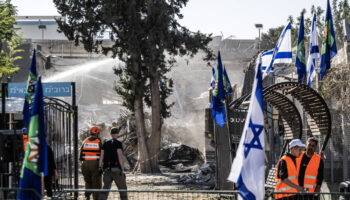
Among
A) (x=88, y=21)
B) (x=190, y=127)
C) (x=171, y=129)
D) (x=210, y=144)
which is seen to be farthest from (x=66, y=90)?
(x=190, y=127)

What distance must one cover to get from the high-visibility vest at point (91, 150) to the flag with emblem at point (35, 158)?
5.63 metres

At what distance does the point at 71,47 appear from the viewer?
194ft

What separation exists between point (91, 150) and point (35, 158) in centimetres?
579

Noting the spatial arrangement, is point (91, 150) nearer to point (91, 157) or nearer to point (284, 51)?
point (91, 157)

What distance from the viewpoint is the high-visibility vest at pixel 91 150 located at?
12336 mm

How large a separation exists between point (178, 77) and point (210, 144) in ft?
114

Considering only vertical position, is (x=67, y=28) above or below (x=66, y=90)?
above

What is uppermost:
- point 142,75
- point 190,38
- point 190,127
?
point 190,38

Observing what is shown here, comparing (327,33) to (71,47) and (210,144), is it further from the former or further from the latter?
(71,47)

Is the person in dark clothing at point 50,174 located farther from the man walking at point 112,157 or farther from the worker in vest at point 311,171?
the worker in vest at point 311,171

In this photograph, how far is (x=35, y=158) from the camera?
6.61 metres

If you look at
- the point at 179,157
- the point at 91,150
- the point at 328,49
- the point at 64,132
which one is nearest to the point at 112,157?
the point at 91,150

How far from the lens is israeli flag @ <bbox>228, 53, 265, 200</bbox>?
6496 mm

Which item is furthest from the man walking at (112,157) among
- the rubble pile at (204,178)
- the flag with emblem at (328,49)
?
the rubble pile at (204,178)
